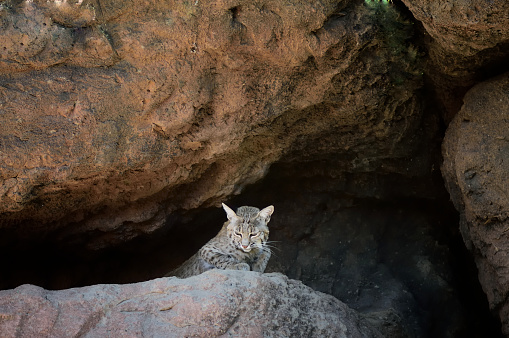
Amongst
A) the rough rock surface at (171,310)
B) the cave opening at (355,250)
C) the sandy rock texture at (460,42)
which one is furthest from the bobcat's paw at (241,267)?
the sandy rock texture at (460,42)

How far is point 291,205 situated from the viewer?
7.63 meters

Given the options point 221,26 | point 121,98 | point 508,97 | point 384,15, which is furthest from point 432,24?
point 121,98

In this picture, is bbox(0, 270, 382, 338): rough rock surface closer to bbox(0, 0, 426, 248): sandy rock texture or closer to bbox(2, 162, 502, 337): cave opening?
bbox(0, 0, 426, 248): sandy rock texture

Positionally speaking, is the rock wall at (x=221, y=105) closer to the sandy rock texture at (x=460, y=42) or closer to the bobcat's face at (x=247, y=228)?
the sandy rock texture at (x=460, y=42)

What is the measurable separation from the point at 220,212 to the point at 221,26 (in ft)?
9.86

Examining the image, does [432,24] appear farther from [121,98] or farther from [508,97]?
[121,98]

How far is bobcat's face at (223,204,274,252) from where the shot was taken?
19.9ft

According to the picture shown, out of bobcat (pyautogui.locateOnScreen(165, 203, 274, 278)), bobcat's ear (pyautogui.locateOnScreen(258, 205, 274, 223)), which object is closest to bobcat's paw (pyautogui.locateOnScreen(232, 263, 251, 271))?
bobcat (pyautogui.locateOnScreen(165, 203, 274, 278))

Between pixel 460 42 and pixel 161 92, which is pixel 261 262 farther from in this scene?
pixel 460 42

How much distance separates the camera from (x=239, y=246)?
6.07 meters

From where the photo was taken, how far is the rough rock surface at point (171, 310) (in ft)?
13.0

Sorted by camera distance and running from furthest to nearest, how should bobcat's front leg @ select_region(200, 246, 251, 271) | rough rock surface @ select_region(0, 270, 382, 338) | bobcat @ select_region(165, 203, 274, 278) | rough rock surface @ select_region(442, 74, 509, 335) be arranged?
bobcat @ select_region(165, 203, 274, 278), bobcat's front leg @ select_region(200, 246, 251, 271), rough rock surface @ select_region(442, 74, 509, 335), rough rock surface @ select_region(0, 270, 382, 338)

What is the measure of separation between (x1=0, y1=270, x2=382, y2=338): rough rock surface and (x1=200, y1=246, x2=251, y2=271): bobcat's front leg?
1177 mm

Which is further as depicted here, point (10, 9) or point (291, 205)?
point (291, 205)
